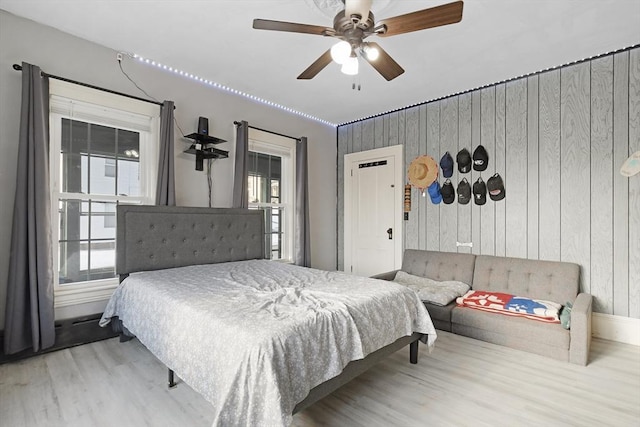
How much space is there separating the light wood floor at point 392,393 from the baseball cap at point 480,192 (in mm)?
1778

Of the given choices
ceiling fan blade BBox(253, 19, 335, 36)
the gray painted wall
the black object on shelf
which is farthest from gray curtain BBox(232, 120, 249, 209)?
ceiling fan blade BBox(253, 19, 335, 36)

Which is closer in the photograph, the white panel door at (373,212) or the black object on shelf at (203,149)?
the black object on shelf at (203,149)

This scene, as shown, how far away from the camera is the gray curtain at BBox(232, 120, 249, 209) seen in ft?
12.6

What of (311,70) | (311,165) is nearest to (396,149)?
(311,165)

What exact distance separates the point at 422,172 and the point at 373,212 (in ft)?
3.34

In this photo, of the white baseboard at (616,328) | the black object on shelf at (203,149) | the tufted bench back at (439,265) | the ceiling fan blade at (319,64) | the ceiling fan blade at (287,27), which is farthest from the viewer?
the tufted bench back at (439,265)

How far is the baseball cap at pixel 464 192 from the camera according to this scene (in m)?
3.94

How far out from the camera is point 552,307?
9.49ft

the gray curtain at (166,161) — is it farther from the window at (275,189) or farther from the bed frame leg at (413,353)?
the bed frame leg at (413,353)

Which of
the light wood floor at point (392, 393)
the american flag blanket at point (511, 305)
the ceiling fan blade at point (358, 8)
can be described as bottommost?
the light wood floor at point (392, 393)

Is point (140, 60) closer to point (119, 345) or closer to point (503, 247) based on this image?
point (119, 345)

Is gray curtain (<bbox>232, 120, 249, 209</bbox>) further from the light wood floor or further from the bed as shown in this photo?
the light wood floor

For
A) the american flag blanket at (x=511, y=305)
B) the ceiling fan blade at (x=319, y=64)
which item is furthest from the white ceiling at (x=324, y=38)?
the american flag blanket at (x=511, y=305)

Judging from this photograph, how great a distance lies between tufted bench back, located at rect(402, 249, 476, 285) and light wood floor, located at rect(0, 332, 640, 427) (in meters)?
1.15
